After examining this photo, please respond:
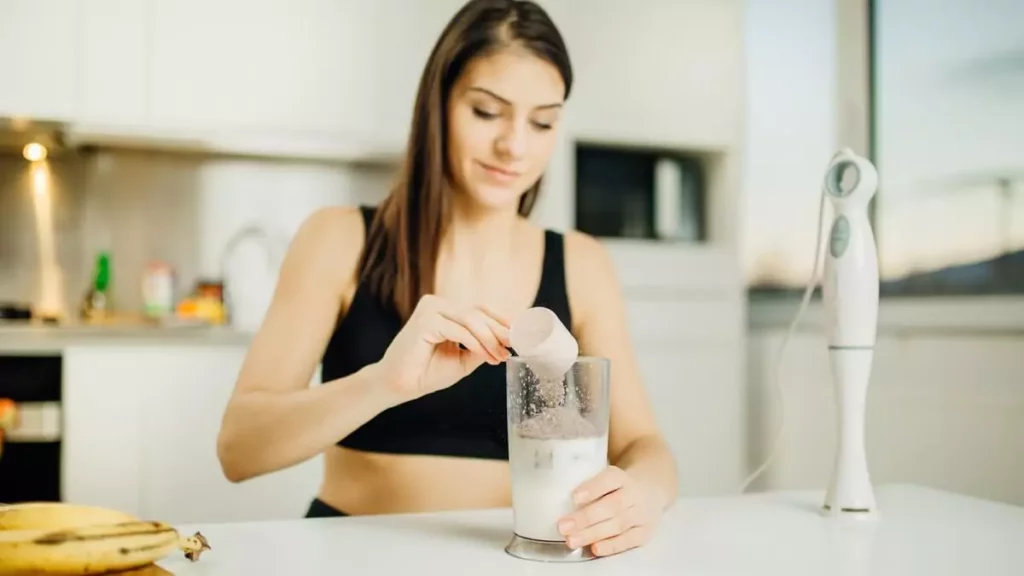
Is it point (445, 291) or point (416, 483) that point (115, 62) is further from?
point (416, 483)

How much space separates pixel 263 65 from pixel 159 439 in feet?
2.74

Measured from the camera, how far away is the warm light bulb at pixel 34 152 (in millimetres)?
2070

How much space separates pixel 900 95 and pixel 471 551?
5.19ft

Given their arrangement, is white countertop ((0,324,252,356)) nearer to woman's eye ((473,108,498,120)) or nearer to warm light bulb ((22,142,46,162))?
warm light bulb ((22,142,46,162))

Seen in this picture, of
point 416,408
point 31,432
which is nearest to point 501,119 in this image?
point 416,408

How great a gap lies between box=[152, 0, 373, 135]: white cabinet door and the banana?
1495mm

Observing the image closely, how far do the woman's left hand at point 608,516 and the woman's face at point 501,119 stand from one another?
55 centimetres

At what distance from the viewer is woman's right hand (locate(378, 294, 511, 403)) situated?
682mm

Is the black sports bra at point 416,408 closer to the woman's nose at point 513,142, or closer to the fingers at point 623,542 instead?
the woman's nose at point 513,142

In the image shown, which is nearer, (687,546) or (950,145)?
(687,546)

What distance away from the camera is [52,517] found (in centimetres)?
61

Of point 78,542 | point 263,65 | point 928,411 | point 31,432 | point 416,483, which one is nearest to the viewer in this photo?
point 78,542

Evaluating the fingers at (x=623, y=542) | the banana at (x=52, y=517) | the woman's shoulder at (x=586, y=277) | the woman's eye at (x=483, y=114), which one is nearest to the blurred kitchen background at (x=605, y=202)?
the woman's shoulder at (x=586, y=277)

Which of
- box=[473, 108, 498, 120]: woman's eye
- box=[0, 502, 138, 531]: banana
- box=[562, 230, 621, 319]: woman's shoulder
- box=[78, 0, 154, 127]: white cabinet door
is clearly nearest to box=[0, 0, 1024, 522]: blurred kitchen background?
box=[78, 0, 154, 127]: white cabinet door
